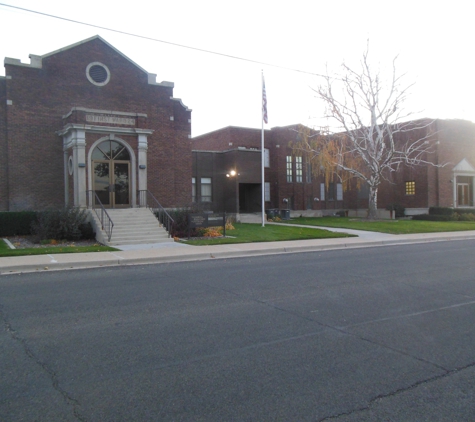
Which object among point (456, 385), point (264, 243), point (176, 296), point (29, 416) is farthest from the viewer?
point (264, 243)

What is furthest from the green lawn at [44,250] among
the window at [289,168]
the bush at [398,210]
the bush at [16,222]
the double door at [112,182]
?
the bush at [398,210]

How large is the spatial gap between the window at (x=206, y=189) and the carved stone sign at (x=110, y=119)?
1145 centimetres

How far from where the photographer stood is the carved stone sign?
67.2ft

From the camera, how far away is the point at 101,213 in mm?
18469

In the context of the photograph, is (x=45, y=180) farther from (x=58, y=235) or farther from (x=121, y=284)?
(x=121, y=284)

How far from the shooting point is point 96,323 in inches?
242

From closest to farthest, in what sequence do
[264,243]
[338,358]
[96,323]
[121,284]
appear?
[338,358] < [96,323] < [121,284] < [264,243]

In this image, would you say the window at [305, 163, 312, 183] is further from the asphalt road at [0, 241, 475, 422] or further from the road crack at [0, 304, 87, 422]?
the road crack at [0, 304, 87, 422]

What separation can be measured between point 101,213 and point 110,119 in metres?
5.22

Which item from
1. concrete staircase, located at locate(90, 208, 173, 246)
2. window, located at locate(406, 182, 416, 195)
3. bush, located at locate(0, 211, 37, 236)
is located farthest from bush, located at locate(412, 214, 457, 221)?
bush, located at locate(0, 211, 37, 236)

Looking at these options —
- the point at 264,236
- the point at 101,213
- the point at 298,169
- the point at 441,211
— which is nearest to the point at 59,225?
the point at 101,213

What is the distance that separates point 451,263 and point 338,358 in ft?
28.1

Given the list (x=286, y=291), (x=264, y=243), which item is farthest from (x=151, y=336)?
(x=264, y=243)

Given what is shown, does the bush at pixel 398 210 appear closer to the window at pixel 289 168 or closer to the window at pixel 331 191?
the window at pixel 331 191
